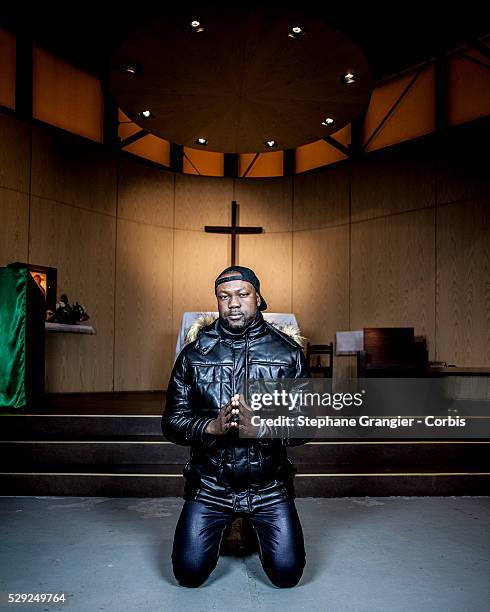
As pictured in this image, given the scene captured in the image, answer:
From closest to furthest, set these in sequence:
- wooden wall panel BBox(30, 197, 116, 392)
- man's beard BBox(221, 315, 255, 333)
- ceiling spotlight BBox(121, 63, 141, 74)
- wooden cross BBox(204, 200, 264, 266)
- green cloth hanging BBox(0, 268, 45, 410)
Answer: man's beard BBox(221, 315, 255, 333)
green cloth hanging BBox(0, 268, 45, 410)
ceiling spotlight BBox(121, 63, 141, 74)
wooden wall panel BBox(30, 197, 116, 392)
wooden cross BBox(204, 200, 264, 266)

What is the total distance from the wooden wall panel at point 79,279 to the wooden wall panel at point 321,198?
9.30 feet

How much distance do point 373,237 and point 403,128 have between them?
1520mm

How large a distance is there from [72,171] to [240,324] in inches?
241

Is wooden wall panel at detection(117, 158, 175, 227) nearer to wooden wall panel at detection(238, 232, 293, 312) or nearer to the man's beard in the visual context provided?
wooden wall panel at detection(238, 232, 293, 312)

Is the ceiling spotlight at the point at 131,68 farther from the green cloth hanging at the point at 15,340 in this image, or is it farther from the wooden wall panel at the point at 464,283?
the wooden wall panel at the point at 464,283

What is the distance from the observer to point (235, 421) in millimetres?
2262

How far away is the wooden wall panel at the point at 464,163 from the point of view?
7064 mm

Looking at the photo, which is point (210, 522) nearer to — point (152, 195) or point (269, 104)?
point (269, 104)

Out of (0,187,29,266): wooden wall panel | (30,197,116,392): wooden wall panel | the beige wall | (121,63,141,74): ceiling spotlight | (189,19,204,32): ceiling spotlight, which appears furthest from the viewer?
(30,197,116,392): wooden wall panel

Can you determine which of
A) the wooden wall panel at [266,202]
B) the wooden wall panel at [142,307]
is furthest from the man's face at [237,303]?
the wooden wall panel at [266,202]

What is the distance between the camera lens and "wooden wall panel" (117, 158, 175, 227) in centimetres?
838

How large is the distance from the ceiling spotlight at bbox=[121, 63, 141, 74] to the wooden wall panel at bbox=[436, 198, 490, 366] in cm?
432

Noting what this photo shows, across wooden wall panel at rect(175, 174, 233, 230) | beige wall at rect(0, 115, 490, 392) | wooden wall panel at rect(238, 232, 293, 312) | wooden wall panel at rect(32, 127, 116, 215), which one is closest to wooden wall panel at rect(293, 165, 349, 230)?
beige wall at rect(0, 115, 490, 392)

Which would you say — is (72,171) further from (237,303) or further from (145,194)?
(237,303)
